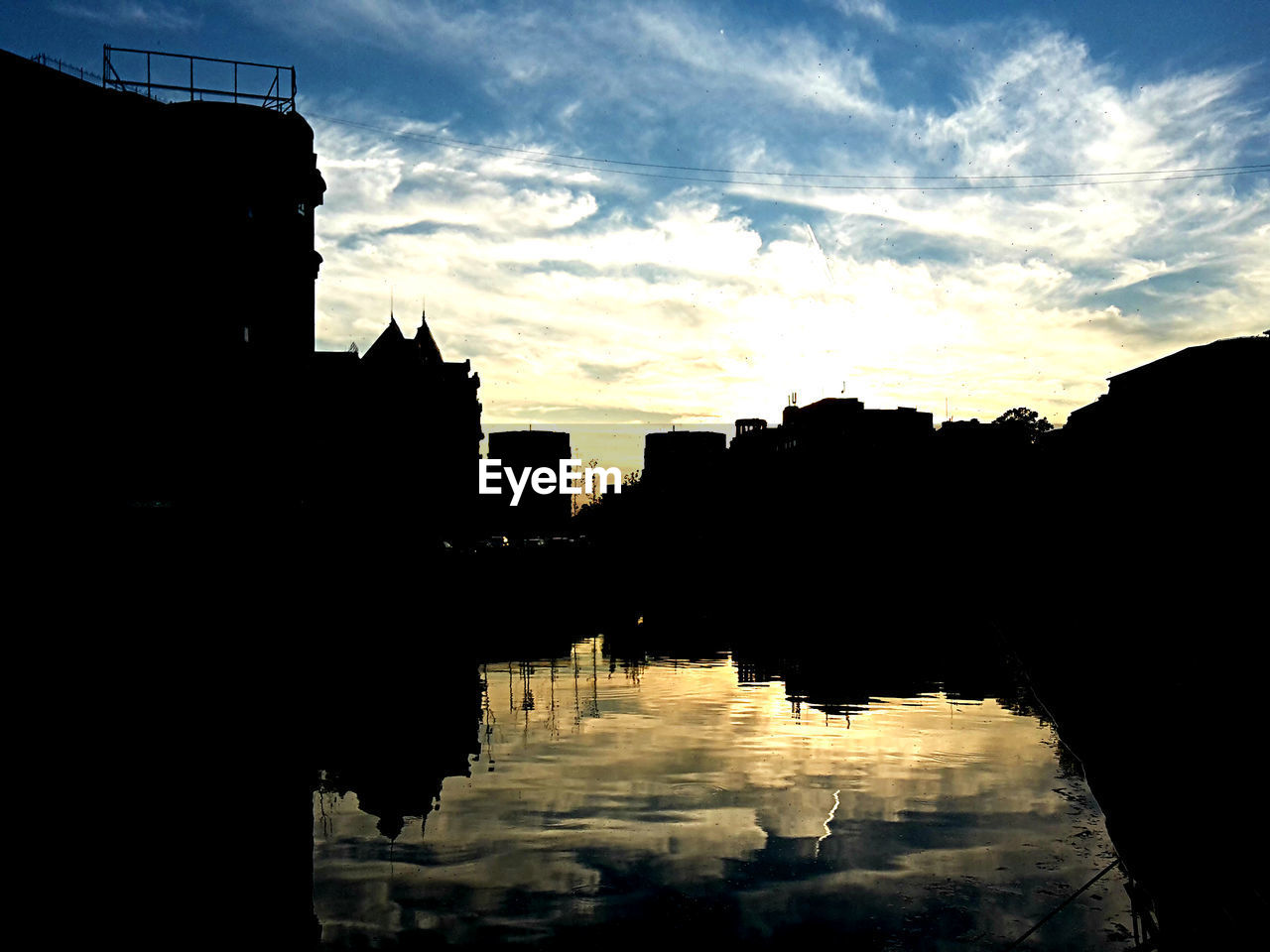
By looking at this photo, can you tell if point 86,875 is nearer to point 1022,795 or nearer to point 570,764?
point 570,764

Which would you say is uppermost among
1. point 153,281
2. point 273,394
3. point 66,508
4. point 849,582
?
point 153,281

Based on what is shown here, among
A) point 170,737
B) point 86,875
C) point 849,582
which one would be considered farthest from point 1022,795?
point 849,582

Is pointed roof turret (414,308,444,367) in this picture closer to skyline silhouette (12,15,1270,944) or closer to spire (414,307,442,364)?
spire (414,307,442,364)

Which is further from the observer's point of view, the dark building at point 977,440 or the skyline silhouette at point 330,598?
the dark building at point 977,440

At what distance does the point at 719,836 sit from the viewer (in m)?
20.0

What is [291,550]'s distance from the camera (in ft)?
160

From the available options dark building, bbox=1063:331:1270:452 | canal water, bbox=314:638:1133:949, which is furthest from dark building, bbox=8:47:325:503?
dark building, bbox=1063:331:1270:452

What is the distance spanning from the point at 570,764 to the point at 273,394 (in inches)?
1134

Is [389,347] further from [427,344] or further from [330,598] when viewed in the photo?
[330,598]

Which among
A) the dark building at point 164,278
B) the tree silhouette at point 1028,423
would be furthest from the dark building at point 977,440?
the dark building at point 164,278

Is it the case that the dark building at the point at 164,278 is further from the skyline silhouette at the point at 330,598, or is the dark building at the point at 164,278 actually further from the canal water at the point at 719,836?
the canal water at the point at 719,836

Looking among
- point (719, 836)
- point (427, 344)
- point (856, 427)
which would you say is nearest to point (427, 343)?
point (427, 344)

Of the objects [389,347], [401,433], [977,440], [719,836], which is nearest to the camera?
[719,836]

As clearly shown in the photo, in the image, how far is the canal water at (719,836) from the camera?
15750mm
